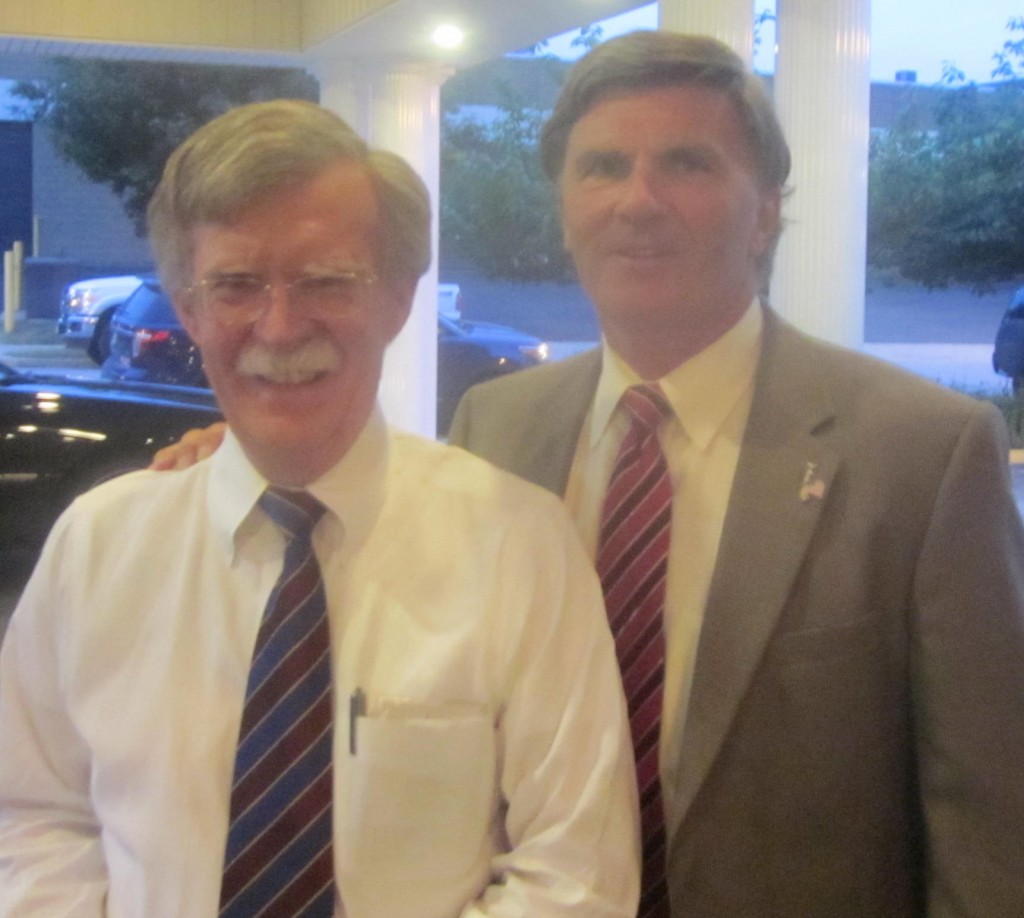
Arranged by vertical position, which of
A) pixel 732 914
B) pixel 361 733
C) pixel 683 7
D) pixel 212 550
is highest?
pixel 683 7

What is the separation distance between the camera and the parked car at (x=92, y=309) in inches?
234

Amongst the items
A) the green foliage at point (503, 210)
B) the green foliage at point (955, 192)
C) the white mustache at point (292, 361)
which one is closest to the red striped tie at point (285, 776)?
the white mustache at point (292, 361)

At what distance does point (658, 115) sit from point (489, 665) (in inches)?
27.0

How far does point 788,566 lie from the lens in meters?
1.42

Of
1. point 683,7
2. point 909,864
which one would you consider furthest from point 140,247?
point 909,864

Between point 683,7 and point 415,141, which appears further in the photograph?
point 415,141

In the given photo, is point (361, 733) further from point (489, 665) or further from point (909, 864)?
point (909, 864)

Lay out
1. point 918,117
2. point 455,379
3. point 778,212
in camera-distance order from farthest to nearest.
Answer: point 455,379, point 918,117, point 778,212

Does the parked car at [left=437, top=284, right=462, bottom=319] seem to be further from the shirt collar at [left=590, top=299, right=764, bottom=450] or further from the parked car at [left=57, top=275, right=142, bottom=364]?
the shirt collar at [left=590, top=299, right=764, bottom=450]

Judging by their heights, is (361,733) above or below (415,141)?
below

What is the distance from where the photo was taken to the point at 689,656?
1479 millimetres

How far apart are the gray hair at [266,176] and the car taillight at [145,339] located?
4.82 metres

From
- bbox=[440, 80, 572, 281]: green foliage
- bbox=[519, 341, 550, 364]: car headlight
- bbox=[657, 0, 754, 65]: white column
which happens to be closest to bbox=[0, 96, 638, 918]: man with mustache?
bbox=[657, 0, 754, 65]: white column

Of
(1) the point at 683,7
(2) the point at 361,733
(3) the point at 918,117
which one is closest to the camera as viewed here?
(2) the point at 361,733
